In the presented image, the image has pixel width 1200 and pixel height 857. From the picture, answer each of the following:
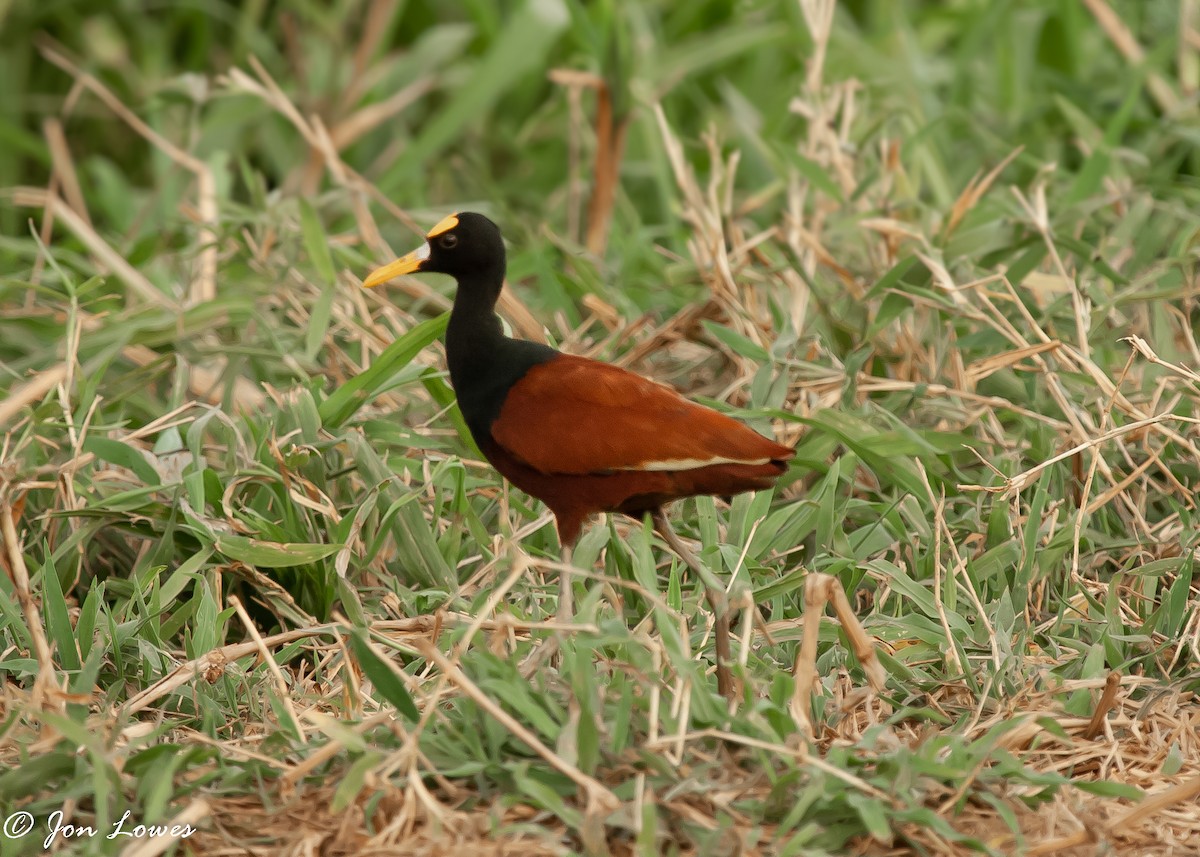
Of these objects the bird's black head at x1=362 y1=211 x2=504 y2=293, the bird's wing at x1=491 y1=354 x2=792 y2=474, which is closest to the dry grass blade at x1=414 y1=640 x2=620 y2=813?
the bird's wing at x1=491 y1=354 x2=792 y2=474

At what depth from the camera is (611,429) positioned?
2816 mm

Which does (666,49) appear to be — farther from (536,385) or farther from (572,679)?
(572,679)

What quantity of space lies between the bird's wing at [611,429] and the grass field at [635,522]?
24 centimetres

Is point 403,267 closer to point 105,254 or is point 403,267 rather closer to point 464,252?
point 464,252

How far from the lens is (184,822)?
2.30m

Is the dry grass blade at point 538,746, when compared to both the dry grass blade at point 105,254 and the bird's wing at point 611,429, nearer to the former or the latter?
the bird's wing at point 611,429

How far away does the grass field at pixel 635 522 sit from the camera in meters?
2.43

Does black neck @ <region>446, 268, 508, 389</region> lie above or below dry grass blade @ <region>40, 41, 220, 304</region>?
above

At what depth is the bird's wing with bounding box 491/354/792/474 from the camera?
2.77m

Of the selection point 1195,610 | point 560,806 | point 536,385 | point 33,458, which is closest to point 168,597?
point 33,458

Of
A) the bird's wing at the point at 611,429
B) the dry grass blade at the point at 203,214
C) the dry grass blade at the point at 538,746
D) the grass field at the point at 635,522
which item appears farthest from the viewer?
the dry grass blade at the point at 203,214

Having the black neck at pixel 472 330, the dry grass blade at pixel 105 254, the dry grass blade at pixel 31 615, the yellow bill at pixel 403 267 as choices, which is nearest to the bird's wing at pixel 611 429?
the black neck at pixel 472 330

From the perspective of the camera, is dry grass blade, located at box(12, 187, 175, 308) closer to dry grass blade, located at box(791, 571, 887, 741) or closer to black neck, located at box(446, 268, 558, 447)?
black neck, located at box(446, 268, 558, 447)

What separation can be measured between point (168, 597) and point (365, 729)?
83 centimetres
